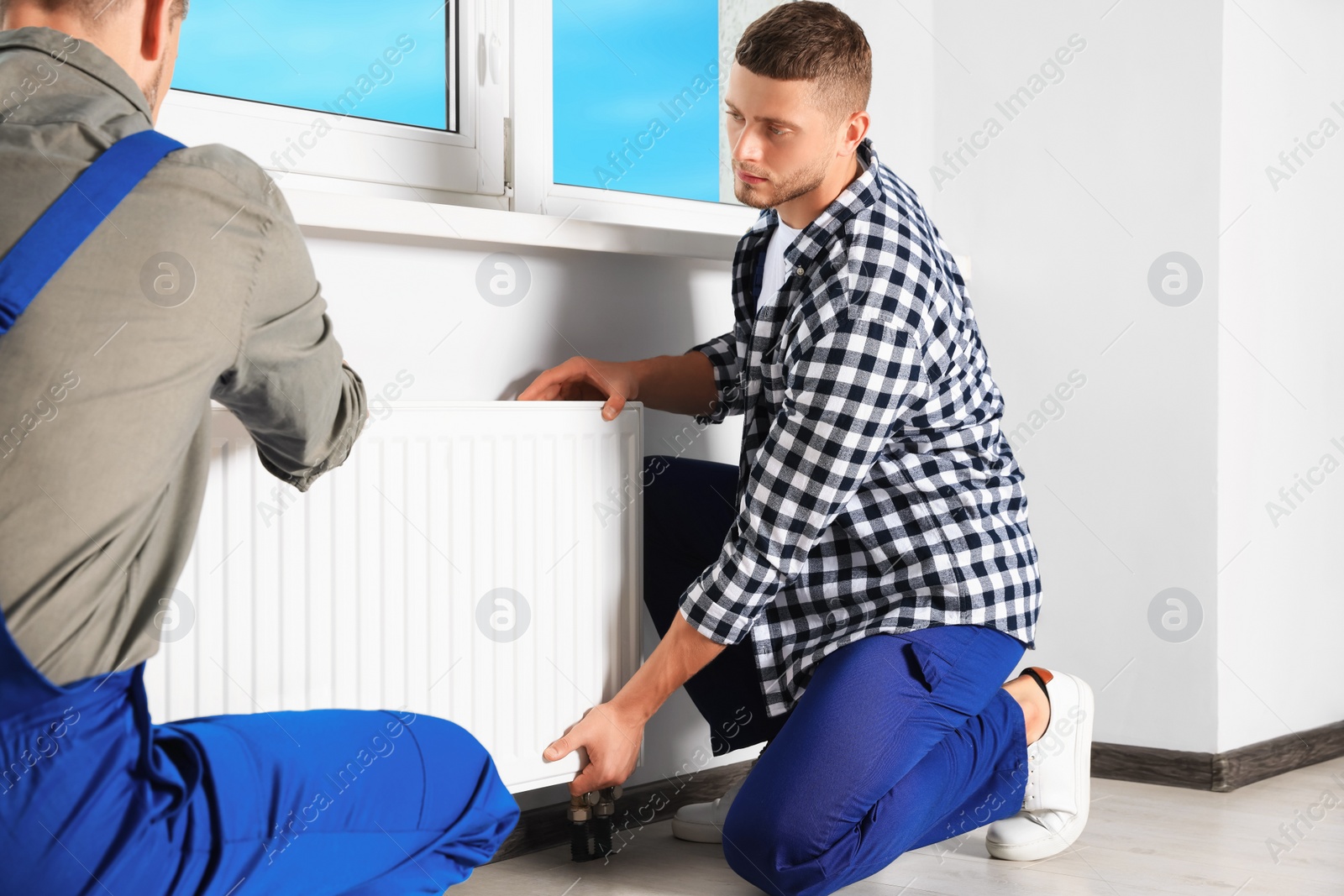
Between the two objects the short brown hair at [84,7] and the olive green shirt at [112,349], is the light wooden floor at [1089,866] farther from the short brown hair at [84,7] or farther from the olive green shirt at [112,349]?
the short brown hair at [84,7]

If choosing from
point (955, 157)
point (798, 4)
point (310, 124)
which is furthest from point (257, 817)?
point (955, 157)

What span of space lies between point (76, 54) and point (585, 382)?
0.85m

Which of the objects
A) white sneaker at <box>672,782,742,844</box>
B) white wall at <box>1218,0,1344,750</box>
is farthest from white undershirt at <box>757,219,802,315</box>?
white wall at <box>1218,0,1344,750</box>

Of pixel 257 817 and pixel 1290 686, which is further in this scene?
pixel 1290 686

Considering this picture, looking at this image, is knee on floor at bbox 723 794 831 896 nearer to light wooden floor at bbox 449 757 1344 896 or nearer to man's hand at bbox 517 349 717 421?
light wooden floor at bbox 449 757 1344 896

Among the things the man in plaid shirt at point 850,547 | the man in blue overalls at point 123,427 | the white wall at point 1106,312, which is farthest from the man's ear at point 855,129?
the man in blue overalls at point 123,427

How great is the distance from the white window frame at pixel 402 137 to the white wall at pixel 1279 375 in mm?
1134

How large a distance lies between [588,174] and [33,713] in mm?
1223

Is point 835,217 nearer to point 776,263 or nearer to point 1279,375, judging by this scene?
point 776,263

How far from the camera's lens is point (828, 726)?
132cm

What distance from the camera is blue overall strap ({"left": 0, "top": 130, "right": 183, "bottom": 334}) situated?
625 mm

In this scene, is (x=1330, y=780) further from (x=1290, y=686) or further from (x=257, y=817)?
(x=257, y=817)

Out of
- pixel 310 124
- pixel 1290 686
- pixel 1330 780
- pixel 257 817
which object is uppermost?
pixel 310 124

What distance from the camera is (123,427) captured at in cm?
66
